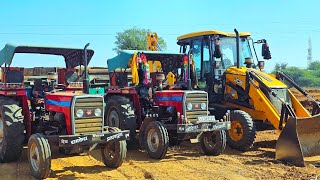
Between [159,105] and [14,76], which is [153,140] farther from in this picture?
[14,76]

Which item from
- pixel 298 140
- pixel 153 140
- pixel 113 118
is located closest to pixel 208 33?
pixel 113 118

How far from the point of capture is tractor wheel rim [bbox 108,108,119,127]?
30.7ft

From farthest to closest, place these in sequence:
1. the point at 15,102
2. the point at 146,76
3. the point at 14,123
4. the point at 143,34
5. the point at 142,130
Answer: the point at 143,34
the point at 146,76
the point at 142,130
the point at 15,102
the point at 14,123

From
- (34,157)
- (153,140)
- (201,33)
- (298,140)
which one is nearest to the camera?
(34,157)

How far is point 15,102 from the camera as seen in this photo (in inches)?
297

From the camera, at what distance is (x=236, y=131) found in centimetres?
895

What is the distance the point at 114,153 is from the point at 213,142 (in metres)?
2.47

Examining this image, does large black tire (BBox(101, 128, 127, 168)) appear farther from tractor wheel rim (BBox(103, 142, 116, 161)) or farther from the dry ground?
the dry ground

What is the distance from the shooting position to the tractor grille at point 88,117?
21.2 ft

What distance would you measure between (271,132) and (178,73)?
11.5ft

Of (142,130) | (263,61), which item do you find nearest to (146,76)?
(142,130)

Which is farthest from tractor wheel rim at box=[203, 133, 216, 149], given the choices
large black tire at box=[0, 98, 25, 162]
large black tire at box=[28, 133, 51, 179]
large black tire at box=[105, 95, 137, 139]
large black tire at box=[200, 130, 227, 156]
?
large black tire at box=[0, 98, 25, 162]

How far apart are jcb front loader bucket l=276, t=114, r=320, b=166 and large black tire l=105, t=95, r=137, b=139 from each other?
3215 millimetres

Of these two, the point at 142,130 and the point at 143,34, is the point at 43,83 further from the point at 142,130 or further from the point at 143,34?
the point at 143,34
